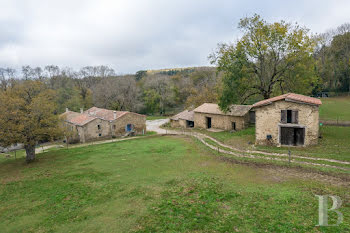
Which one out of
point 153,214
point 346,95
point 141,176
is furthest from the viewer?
point 346,95

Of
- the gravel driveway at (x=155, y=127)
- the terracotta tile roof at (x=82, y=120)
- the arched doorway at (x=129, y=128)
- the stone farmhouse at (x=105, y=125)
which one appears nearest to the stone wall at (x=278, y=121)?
the gravel driveway at (x=155, y=127)

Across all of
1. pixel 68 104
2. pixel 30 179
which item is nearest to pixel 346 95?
pixel 30 179

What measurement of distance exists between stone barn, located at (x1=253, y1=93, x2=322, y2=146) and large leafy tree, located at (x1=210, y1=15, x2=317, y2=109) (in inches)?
251

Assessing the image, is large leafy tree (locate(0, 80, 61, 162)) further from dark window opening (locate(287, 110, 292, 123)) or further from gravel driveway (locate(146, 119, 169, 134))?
dark window opening (locate(287, 110, 292, 123))

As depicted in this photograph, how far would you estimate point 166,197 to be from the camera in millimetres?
12281

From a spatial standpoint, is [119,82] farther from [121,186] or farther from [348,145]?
[348,145]

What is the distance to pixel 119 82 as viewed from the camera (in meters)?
60.6

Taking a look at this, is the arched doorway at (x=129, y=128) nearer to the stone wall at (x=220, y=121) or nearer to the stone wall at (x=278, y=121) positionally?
the stone wall at (x=220, y=121)

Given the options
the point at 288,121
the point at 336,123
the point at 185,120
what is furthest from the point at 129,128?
the point at 336,123

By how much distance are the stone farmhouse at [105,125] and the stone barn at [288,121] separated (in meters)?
22.1

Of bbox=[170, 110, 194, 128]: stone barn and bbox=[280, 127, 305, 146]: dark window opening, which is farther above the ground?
bbox=[170, 110, 194, 128]: stone barn

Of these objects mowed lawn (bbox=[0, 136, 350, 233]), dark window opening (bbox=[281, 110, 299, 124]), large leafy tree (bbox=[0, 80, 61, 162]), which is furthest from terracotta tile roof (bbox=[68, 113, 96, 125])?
dark window opening (bbox=[281, 110, 299, 124])

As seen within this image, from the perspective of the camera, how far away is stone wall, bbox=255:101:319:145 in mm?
20844

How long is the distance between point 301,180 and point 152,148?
16407mm
